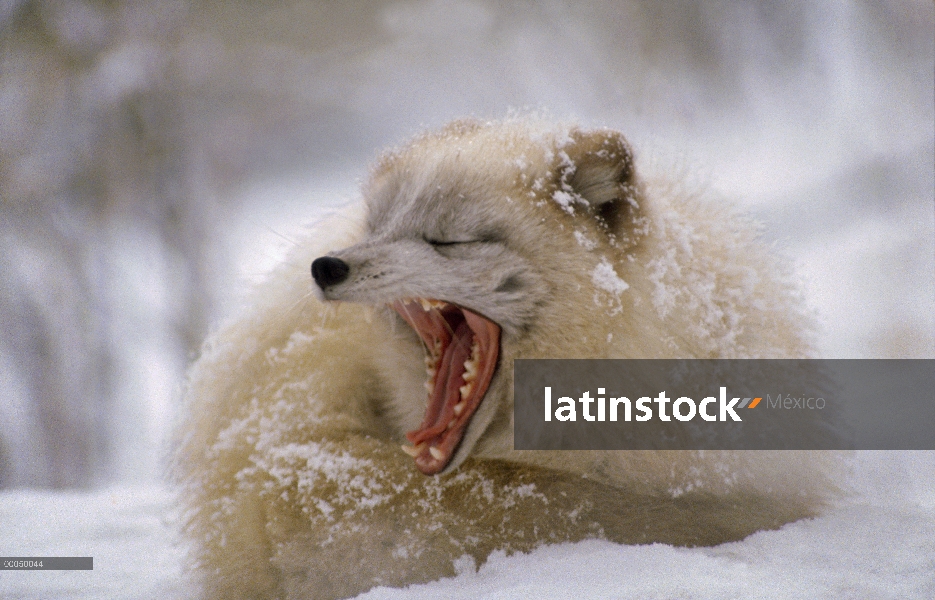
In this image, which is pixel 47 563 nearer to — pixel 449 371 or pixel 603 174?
pixel 449 371

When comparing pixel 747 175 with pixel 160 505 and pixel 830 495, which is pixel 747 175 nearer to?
pixel 830 495

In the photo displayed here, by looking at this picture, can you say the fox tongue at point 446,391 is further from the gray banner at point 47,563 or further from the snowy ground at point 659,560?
the gray banner at point 47,563

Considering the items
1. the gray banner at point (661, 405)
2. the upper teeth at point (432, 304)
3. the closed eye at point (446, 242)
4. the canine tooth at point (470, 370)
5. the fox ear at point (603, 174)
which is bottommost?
the gray banner at point (661, 405)

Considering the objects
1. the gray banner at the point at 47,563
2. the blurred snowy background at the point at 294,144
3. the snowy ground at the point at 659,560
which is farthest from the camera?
the blurred snowy background at the point at 294,144

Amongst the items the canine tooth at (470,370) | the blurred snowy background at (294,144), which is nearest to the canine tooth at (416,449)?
the canine tooth at (470,370)

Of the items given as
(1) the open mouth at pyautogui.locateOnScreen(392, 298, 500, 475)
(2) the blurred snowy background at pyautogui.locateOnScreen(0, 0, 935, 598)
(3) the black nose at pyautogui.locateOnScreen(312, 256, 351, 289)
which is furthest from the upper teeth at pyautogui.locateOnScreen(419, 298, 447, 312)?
(2) the blurred snowy background at pyautogui.locateOnScreen(0, 0, 935, 598)

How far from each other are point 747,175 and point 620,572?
67cm

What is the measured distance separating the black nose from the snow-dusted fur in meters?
0.02

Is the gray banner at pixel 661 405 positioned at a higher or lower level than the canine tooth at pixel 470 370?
lower

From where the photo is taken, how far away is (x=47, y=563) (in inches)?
34.2

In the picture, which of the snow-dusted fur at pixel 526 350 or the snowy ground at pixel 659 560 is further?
the snow-dusted fur at pixel 526 350

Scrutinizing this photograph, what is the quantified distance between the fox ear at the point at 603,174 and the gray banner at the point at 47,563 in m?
0.85

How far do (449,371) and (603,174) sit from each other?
1.07ft

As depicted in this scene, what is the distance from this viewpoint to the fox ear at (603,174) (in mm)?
760
